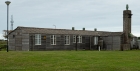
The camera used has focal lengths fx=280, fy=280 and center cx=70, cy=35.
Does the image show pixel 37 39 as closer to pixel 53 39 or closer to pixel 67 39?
pixel 53 39

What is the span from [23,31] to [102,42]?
18229mm

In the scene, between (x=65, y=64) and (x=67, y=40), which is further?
(x=67, y=40)

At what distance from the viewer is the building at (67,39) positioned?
1861 inches

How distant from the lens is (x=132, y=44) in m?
58.8

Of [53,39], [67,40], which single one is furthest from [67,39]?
[53,39]

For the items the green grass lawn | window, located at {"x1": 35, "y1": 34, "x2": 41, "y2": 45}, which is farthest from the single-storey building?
the green grass lawn

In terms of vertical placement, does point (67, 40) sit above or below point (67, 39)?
below

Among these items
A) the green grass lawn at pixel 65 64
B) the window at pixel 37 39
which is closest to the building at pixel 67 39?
the window at pixel 37 39

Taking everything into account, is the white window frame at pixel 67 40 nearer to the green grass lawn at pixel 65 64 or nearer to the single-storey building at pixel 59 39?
the single-storey building at pixel 59 39

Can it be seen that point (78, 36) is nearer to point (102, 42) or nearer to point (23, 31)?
point (102, 42)

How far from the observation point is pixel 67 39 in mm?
53281

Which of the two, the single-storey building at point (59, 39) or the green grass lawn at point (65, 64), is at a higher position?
the single-storey building at point (59, 39)

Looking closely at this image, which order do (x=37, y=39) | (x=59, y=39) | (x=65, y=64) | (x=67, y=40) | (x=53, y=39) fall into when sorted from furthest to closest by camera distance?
(x=67, y=40), (x=59, y=39), (x=53, y=39), (x=37, y=39), (x=65, y=64)

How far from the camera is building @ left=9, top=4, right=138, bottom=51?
155 feet
